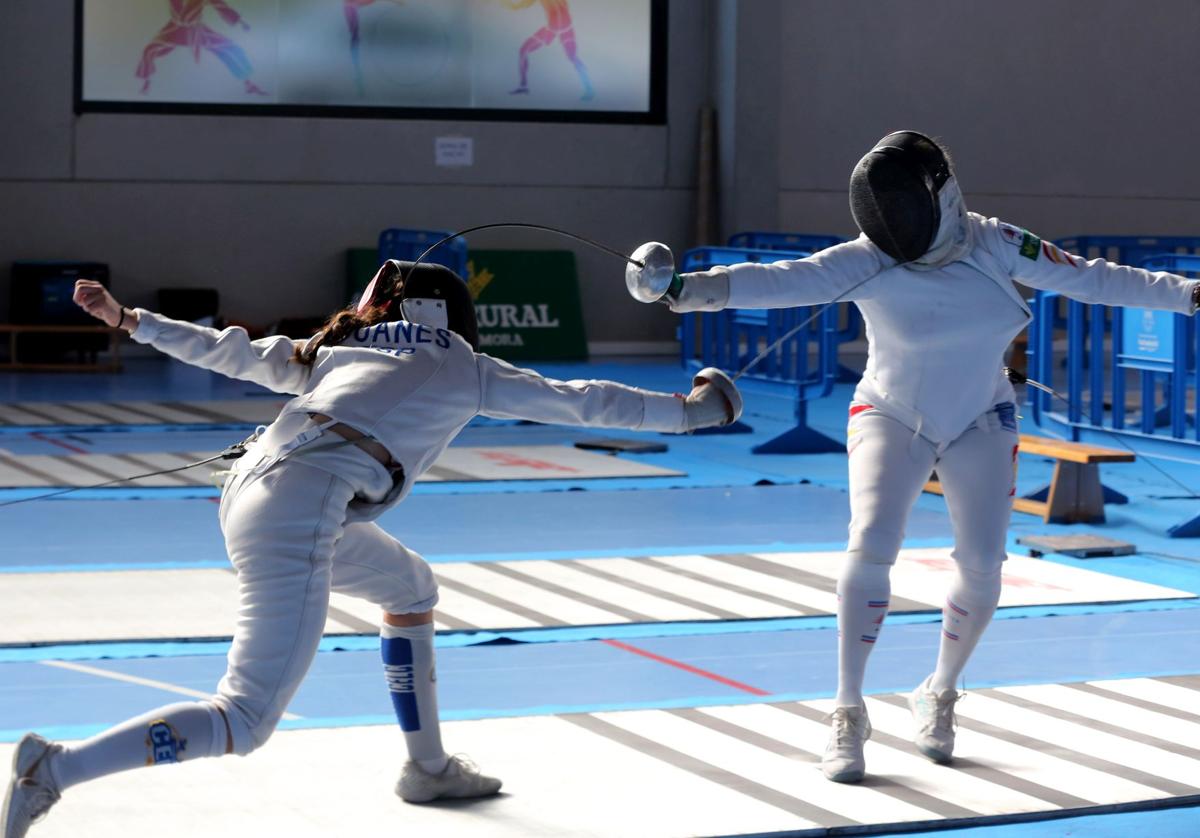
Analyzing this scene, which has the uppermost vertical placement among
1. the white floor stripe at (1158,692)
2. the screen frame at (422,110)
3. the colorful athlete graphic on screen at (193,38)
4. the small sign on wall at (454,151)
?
the colorful athlete graphic on screen at (193,38)

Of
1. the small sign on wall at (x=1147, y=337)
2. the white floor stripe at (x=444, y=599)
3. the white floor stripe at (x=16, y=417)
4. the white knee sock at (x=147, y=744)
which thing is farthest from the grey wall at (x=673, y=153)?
the white knee sock at (x=147, y=744)

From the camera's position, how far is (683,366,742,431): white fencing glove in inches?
128

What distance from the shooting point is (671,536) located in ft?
22.5

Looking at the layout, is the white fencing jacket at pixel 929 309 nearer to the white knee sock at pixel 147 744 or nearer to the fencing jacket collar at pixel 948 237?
the fencing jacket collar at pixel 948 237

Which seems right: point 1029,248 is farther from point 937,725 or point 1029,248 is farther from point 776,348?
point 776,348

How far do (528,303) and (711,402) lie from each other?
1112cm

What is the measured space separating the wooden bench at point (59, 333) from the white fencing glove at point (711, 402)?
992 cm

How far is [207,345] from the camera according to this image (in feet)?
10.8

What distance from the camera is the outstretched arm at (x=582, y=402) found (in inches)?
127

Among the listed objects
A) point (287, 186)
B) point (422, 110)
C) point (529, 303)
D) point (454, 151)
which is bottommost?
point (529, 303)

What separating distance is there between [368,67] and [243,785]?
11072mm

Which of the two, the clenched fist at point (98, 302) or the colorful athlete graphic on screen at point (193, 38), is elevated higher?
the colorful athlete graphic on screen at point (193, 38)

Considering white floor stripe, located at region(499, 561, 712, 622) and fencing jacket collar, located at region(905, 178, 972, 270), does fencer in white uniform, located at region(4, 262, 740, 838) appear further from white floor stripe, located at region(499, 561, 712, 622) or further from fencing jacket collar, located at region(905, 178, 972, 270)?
white floor stripe, located at region(499, 561, 712, 622)

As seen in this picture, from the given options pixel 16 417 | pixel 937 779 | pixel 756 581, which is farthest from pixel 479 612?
pixel 16 417
